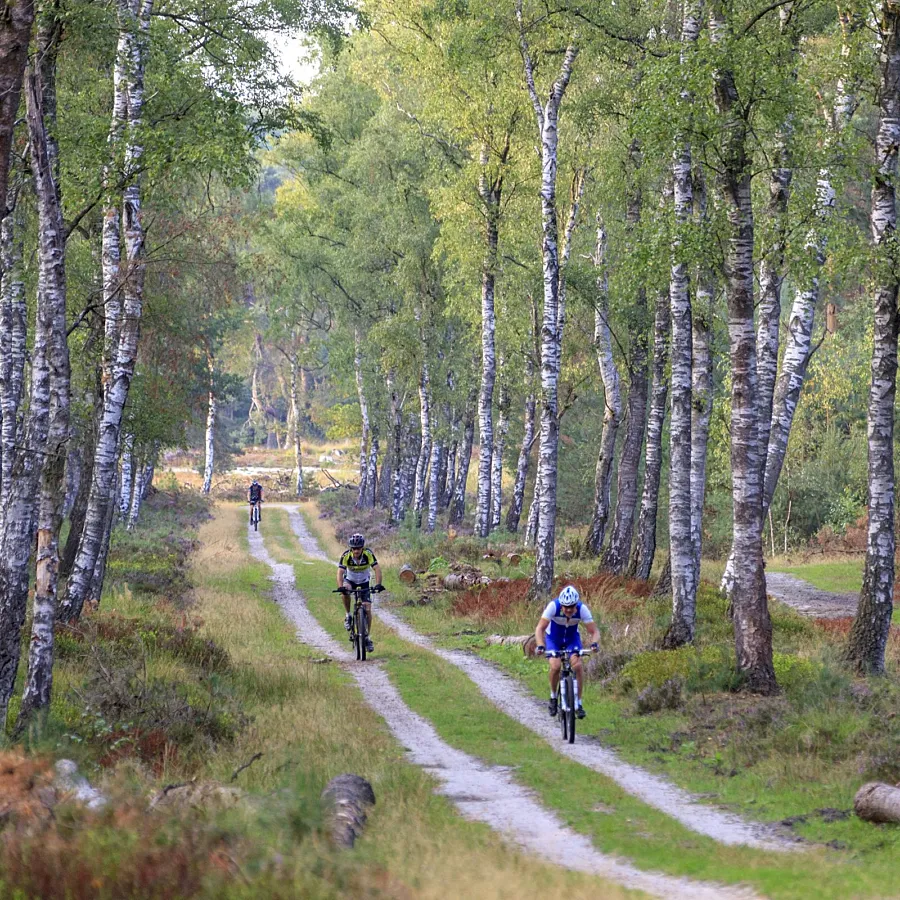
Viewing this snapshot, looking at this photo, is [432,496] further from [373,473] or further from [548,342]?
[373,473]

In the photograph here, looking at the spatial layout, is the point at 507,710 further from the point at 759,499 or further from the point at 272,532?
the point at 272,532

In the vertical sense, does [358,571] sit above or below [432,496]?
below

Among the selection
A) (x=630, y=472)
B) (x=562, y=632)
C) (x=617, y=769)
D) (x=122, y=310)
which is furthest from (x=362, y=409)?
(x=617, y=769)

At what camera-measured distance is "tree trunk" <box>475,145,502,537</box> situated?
31.5 m

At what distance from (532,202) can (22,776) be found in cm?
2706

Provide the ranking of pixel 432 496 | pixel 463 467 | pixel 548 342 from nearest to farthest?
pixel 548 342, pixel 432 496, pixel 463 467

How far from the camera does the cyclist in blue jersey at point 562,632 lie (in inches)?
543

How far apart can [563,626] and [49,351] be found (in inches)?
276

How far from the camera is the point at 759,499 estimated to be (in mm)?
15141

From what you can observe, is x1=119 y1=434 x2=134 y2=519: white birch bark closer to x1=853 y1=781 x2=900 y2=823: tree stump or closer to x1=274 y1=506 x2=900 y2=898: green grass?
x1=274 y1=506 x2=900 y2=898: green grass

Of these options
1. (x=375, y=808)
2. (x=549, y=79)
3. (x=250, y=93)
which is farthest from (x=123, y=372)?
(x=549, y=79)

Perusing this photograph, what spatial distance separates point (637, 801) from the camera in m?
10.7

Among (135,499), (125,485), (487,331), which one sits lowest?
(135,499)

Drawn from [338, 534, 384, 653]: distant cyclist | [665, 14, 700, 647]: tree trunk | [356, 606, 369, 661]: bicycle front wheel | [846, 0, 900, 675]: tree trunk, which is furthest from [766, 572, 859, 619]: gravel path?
[356, 606, 369, 661]: bicycle front wheel
